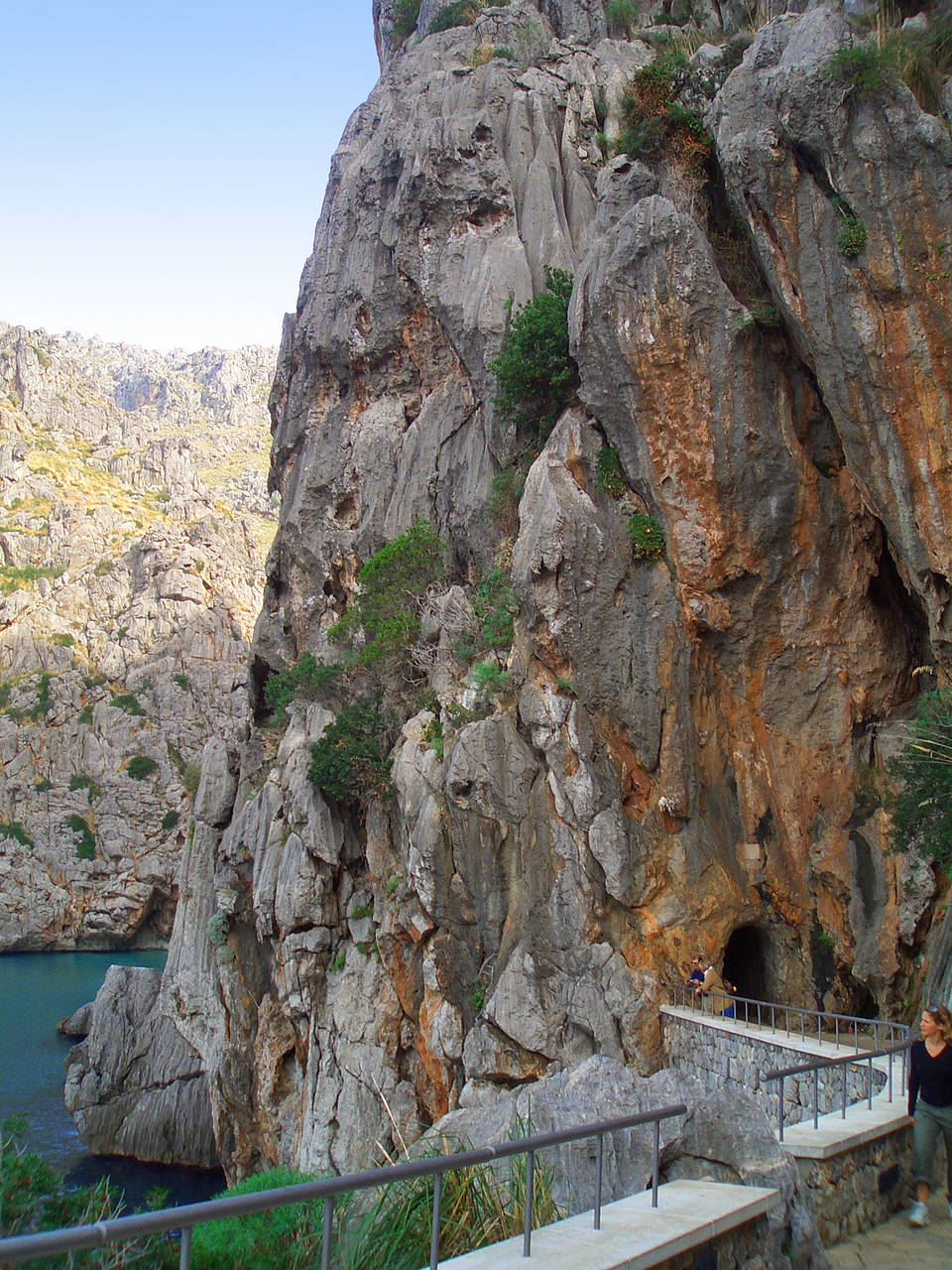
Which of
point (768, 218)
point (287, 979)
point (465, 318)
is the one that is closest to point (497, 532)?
point (465, 318)

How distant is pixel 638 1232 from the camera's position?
238 inches

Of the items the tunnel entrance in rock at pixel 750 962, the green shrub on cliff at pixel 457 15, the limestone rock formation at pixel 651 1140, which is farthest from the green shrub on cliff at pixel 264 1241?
the green shrub on cliff at pixel 457 15

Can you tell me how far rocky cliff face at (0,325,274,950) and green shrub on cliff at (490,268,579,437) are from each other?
28.2 meters

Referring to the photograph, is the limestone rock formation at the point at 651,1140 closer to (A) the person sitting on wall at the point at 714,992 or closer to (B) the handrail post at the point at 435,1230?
(B) the handrail post at the point at 435,1230

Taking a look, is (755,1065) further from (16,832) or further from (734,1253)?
(16,832)

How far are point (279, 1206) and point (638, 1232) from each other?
258cm

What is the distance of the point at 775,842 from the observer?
23.0 m

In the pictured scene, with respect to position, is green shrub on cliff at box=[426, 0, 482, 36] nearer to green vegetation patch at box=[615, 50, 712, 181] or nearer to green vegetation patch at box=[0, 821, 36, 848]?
green vegetation patch at box=[615, 50, 712, 181]

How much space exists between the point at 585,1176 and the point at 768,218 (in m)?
19.7

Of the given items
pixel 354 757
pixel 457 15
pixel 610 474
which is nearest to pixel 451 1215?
pixel 610 474

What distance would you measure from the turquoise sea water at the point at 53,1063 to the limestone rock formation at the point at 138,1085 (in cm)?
77

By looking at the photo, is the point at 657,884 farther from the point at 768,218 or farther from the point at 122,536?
the point at 122,536

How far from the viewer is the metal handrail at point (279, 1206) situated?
4.01m

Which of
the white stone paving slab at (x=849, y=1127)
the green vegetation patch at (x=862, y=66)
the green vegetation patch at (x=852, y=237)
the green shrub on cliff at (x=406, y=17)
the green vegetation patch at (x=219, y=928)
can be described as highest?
the green shrub on cliff at (x=406, y=17)
